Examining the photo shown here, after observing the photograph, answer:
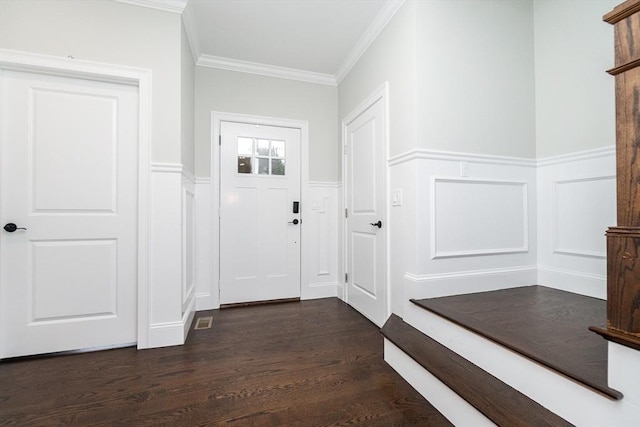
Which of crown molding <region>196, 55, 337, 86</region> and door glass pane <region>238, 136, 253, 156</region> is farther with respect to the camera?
door glass pane <region>238, 136, 253, 156</region>

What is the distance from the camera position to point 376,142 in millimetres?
2467

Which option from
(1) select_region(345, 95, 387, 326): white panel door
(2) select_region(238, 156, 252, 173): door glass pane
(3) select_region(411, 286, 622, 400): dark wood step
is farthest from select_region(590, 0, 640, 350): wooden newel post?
(2) select_region(238, 156, 252, 173): door glass pane

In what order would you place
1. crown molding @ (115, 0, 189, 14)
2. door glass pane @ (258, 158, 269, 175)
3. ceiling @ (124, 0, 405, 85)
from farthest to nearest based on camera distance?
door glass pane @ (258, 158, 269, 175), ceiling @ (124, 0, 405, 85), crown molding @ (115, 0, 189, 14)

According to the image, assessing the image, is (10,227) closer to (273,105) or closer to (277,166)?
(277,166)

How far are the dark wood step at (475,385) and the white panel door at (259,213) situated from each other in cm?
159

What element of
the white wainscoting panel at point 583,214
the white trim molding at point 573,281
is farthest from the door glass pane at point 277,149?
the white trim molding at point 573,281

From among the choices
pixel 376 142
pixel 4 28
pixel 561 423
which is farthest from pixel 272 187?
pixel 561 423

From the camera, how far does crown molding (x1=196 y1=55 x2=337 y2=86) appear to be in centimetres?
292

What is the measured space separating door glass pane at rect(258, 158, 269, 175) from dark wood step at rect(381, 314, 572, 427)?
206 centimetres

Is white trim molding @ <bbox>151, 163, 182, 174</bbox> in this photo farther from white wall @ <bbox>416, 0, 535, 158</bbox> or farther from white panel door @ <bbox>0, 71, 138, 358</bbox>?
white wall @ <bbox>416, 0, 535, 158</bbox>

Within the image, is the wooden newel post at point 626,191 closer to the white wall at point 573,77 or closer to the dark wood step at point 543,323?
the dark wood step at point 543,323

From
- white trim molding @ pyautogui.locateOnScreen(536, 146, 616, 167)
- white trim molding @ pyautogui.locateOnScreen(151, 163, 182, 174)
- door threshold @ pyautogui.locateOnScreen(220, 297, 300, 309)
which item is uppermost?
white trim molding @ pyautogui.locateOnScreen(536, 146, 616, 167)

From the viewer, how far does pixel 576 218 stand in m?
2.01

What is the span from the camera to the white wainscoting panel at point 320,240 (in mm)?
3209
